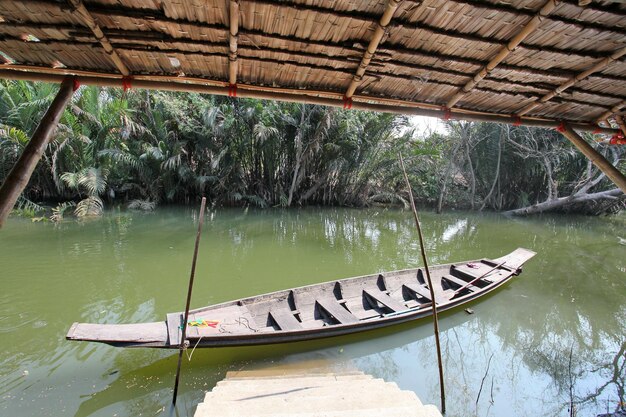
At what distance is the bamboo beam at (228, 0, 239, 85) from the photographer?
5.14 feet

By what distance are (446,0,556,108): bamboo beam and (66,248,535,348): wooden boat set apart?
8.27 feet

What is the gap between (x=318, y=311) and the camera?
4305mm

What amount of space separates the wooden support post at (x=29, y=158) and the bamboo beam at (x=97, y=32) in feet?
1.04

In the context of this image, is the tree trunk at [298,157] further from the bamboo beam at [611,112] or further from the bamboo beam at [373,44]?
the bamboo beam at [373,44]

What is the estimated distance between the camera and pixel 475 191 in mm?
15992

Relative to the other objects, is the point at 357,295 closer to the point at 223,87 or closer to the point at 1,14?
the point at 223,87

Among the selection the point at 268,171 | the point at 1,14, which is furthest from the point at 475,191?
the point at 1,14

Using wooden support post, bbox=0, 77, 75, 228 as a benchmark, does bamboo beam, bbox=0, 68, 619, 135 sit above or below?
above

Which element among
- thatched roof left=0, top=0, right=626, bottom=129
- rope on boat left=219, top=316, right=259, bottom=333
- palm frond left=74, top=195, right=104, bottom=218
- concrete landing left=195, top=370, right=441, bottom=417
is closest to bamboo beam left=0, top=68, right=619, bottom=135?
thatched roof left=0, top=0, right=626, bottom=129

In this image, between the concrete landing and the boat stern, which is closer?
the concrete landing

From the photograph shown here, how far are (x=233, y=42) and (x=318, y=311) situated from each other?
3.35 meters

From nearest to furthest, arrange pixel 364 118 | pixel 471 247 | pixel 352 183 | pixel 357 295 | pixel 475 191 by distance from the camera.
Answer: pixel 357 295 < pixel 471 247 < pixel 364 118 < pixel 352 183 < pixel 475 191

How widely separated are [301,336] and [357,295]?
1409mm

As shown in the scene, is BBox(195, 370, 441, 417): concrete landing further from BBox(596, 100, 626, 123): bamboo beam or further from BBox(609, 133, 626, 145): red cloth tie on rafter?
BBox(609, 133, 626, 145): red cloth tie on rafter
